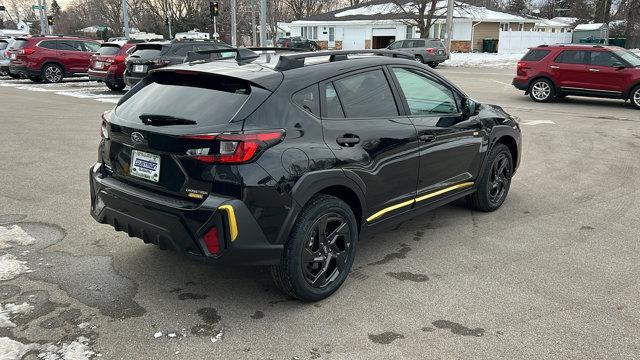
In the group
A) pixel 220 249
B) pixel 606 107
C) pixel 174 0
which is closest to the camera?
pixel 220 249

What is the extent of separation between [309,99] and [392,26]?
50.5 m

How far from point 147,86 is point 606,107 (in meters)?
14.4

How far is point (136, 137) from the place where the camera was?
3652 mm

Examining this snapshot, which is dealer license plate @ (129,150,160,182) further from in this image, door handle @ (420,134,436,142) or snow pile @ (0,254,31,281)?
door handle @ (420,134,436,142)

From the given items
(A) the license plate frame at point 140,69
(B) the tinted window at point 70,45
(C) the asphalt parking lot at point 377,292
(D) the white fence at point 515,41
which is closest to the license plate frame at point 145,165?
(C) the asphalt parking lot at point 377,292

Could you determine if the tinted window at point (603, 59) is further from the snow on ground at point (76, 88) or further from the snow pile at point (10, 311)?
the snow pile at point (10, 311)

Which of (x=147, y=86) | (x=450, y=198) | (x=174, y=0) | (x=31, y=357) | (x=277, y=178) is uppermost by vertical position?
(x=174, y=0)

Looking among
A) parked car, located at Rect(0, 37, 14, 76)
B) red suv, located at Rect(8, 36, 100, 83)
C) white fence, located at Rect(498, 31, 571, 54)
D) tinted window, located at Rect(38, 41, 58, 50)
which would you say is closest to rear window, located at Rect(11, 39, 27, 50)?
red suv, located at Rect(8, 36, 100, 83)

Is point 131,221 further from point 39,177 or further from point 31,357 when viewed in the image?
point 39,177

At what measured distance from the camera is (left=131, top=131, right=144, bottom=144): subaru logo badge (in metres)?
3.62

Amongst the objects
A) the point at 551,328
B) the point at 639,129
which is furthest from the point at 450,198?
the point at 639,129

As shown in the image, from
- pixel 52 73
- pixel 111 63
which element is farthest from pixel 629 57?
pixel 52 73

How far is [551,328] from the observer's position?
3.50 m

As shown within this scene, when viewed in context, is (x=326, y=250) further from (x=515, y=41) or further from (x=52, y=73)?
(x=515, y=41)
